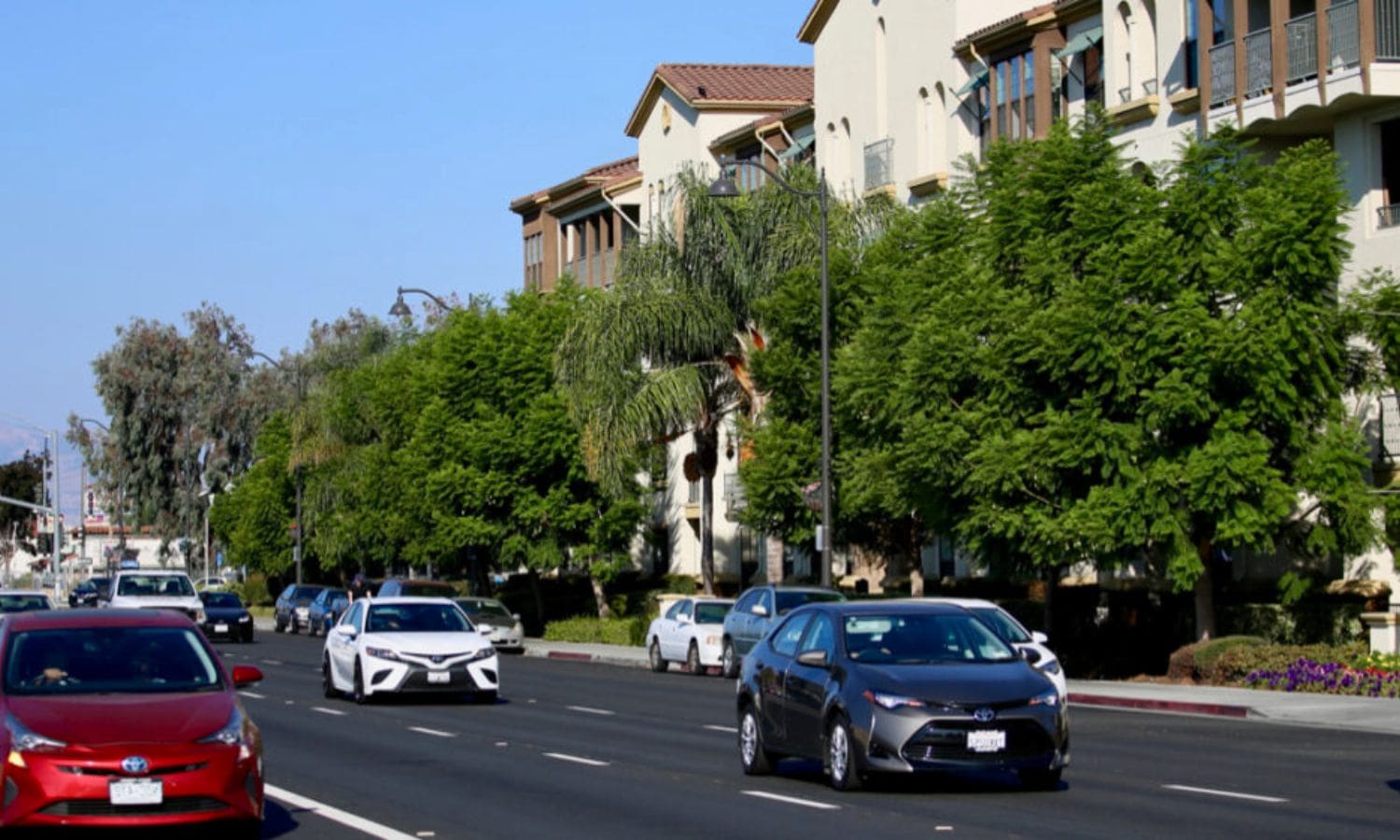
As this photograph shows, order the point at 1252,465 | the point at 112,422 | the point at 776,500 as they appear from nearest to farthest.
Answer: the point at 1252,465, the point at 776,500, the point at 112,422

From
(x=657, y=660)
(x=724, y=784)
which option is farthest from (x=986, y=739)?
(x=657, y=660)

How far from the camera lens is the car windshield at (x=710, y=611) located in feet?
133

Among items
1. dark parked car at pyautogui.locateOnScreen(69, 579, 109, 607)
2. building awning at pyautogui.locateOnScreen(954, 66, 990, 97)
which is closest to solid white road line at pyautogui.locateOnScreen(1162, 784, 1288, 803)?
building awning at pyautogui.locateOnScreen(954, 66, 990, 97)

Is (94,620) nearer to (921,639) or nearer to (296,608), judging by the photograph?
(921,639)

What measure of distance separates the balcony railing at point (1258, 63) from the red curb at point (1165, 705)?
1223 cm

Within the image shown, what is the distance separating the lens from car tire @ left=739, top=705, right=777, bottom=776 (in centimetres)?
1770

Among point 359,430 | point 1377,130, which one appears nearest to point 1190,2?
point 1377,130

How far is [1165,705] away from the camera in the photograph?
28.9 metres

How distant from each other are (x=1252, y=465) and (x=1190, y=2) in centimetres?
1291

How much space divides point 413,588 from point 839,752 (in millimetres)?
37787

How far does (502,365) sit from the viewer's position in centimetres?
5588

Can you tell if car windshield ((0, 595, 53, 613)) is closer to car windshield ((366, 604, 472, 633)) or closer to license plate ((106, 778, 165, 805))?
car windshield ((366, 604, 472, 633))

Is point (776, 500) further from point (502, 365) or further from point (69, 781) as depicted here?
point (69, 781)

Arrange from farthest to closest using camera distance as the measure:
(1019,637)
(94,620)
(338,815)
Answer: (1019,637)
(338,815)
(94,620)
